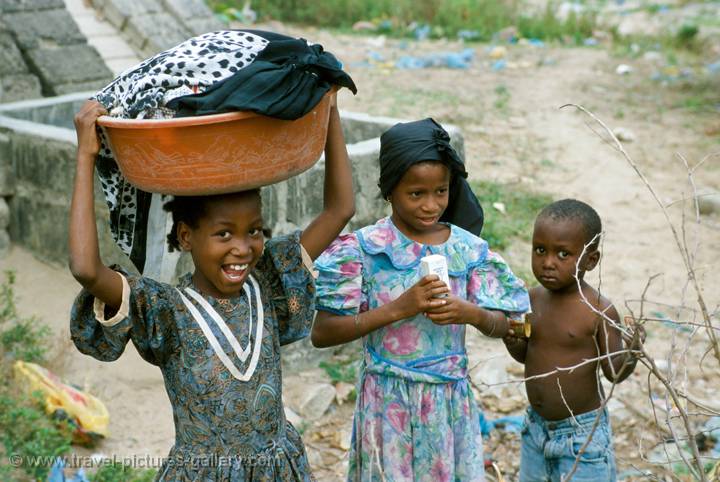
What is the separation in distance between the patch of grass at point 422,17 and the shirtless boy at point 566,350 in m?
10.5

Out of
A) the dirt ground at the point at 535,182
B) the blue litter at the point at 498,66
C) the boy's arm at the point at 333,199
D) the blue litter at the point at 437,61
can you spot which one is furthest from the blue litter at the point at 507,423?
the blue litter at the point at 498,66

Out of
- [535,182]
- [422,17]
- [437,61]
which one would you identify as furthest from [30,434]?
[422,17]

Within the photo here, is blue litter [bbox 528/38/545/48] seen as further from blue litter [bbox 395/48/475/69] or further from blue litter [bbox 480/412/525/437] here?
blue litter [bbox 480/412/525/437]

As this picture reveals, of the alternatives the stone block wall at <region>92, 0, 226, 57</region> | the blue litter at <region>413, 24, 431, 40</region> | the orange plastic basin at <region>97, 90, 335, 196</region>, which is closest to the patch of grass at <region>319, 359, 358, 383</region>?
the orange plastic basin at <region>97, 90, 335, 196</region>

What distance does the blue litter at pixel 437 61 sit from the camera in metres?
11.1

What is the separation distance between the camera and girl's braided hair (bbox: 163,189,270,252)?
2395 millimetres

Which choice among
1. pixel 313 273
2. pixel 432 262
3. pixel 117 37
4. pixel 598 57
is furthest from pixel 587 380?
pixel 598 57

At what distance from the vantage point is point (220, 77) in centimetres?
222

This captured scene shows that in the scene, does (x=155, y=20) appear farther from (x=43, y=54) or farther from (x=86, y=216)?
(x=86, y=216)

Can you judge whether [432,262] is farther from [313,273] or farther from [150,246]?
[150,246]

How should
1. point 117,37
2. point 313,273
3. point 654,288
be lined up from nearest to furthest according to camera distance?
point 313,273 → point 654,288 → point 117,37

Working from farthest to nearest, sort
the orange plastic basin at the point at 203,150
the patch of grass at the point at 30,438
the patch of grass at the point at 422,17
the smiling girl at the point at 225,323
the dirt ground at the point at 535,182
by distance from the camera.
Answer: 1. the patch of grass at the point at 422,17
2. the dirt ground at the point at 535,182
3. the patch of grass at the point at 30,438
4. the smiling girl at the point at 225,323
5. the orange plastic basin at the point at 203,150

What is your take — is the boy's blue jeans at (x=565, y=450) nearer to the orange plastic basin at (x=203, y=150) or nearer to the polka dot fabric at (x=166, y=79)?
the orange plastic basin at (x=203, y=150)

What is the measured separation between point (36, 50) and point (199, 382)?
534 centimetres
